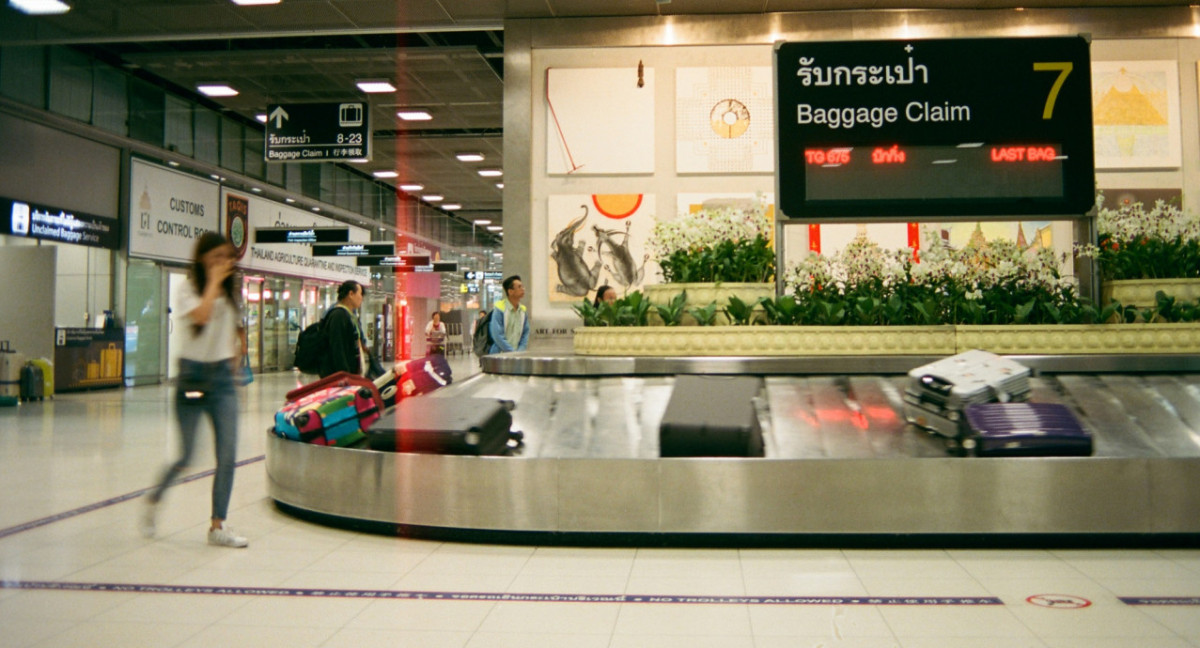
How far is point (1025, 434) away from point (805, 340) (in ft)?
6.02

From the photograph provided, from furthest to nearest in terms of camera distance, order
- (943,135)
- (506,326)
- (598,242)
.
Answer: (598,242), (506,326), (943,135)

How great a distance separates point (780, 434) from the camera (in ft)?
16.6

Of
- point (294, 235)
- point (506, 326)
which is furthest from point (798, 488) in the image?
point (294, 235)

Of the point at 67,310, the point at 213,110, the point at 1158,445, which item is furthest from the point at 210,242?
the point at 213,110

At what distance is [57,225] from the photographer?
50.0 ft

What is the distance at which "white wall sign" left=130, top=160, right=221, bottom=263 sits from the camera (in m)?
17.6

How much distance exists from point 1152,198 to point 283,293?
21760mm

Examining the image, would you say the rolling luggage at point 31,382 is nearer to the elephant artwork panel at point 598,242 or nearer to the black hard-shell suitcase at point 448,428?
the elephant artwork panel at point 598,242

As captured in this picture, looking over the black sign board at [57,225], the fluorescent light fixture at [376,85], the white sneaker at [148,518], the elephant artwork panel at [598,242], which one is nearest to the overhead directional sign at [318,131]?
the fluorescent light fixture at [376,85]

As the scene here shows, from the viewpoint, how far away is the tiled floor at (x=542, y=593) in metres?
3.14

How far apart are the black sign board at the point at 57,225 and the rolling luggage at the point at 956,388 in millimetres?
14995

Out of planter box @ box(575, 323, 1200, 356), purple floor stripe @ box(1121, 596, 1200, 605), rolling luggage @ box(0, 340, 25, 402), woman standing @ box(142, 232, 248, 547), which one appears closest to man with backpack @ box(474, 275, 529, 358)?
planter box @ box(575, 323, 1200, 356)

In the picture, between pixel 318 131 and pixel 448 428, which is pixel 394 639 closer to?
pixel 448 428

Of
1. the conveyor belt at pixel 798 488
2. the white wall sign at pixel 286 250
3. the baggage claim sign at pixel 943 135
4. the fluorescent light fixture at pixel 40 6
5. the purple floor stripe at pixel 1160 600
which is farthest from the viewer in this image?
the white wall sign at pixel 286 250
